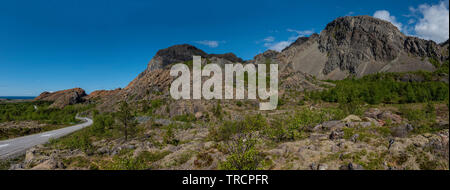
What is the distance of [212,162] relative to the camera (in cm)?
2061

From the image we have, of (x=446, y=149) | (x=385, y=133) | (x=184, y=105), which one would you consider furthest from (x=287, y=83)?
(x=446, y=149)

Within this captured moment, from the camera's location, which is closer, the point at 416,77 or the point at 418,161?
the point at 418,161

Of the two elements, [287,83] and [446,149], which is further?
[287,83]

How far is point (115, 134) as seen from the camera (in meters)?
50.4

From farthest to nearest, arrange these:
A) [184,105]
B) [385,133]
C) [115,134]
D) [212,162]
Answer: [184,105], [115,134], [385,133], [212,162]

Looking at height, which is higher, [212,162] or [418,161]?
[418,161]
